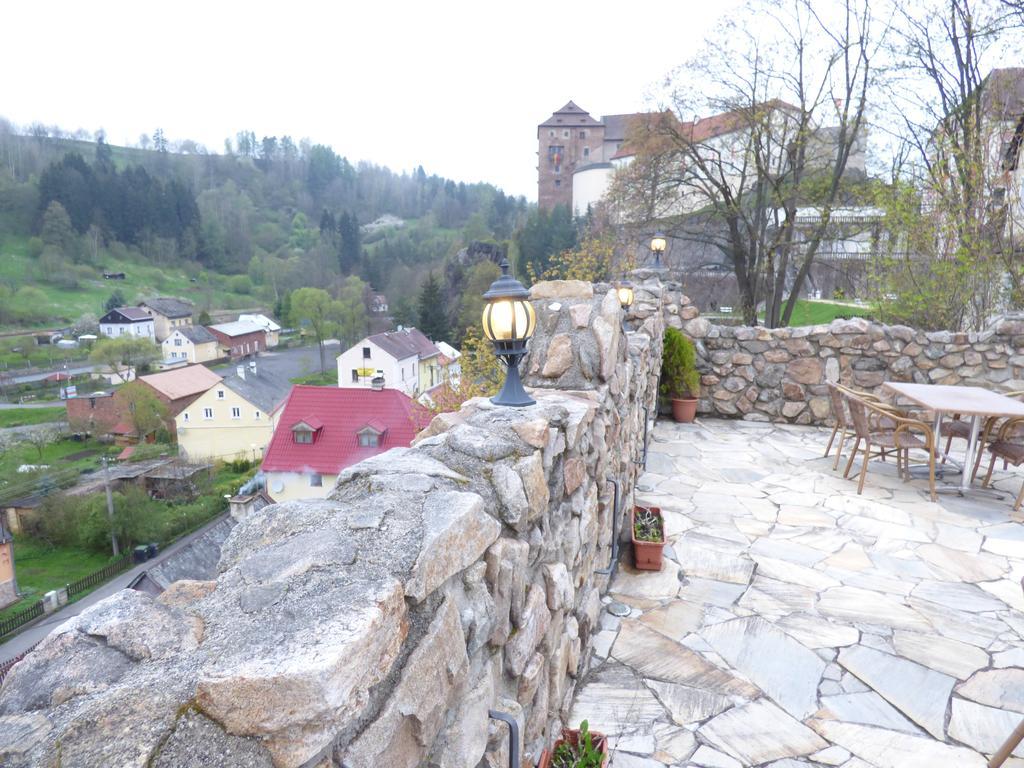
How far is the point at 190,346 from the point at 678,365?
3429 cm

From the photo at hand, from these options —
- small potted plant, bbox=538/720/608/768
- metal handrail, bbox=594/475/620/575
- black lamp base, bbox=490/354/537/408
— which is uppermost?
black lamp base, bbox=490/354/537/408

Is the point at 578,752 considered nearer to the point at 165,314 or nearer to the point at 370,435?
the point at 370,435

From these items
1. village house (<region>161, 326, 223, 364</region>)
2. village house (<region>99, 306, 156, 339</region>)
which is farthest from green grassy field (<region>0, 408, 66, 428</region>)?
village house (<region>99, 306, 156, 339</region>)

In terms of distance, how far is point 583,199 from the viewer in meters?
40.4

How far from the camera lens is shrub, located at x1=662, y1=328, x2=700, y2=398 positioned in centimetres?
671

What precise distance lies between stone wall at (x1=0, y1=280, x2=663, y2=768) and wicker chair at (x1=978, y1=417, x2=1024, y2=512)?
13.3 feet

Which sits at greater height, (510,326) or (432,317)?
(510,326)

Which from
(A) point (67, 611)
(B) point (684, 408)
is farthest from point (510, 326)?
(A) point (67, 611)

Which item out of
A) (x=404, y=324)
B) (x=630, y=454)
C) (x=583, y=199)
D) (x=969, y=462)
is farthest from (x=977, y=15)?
(x=583, y=199)

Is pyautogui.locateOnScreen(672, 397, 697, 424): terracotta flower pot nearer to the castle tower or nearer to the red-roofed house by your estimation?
the red-roofed house

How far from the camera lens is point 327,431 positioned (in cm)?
1016

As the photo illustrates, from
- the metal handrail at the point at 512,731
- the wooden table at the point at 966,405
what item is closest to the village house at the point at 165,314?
the wooden table at the point at 966,405

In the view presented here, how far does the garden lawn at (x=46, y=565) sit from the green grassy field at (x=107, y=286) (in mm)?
23998

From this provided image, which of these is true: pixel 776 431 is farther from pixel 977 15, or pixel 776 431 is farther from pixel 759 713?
Answer: pixel 977 15
